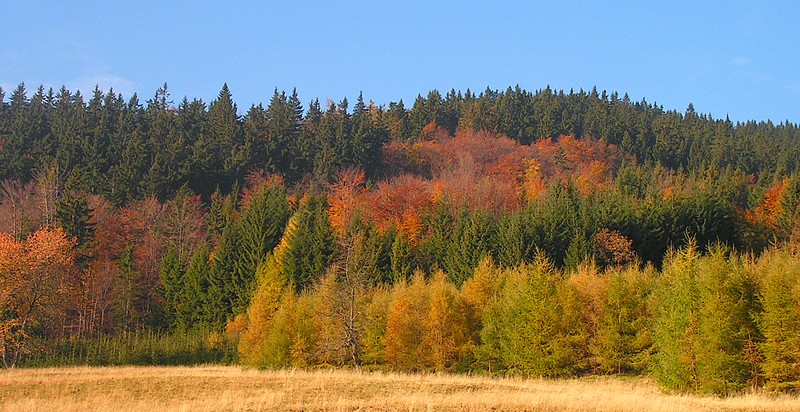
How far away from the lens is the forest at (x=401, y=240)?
39969 mm

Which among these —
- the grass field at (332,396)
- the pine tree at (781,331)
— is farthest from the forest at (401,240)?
the grass field at (332,396)

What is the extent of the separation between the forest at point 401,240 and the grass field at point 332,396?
5010 millimetres

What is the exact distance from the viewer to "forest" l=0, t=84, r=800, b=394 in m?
40.0

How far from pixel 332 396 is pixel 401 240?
4297cm

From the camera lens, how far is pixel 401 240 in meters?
68.8

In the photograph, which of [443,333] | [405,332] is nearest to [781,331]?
[443,333]

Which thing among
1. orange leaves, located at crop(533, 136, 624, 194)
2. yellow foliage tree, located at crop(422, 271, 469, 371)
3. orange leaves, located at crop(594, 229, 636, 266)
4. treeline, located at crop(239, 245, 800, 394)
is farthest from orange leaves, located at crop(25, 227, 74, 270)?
orange leaves, located at crop(533, 136, 624, 194)

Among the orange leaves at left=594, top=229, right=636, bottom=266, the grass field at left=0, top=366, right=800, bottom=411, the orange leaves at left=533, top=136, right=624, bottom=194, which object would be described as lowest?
the grass field at left=0, top=366, right=800, bottom=411

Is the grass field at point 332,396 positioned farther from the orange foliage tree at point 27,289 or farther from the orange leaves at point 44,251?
the orange leaves at point 44,251

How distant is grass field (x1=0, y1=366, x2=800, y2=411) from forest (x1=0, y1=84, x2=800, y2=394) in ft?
16.4

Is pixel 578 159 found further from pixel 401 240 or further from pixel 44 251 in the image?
pixel 44 251

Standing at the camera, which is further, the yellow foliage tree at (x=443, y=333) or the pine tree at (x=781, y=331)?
the yellow foliage tree at (x=443, y=333)

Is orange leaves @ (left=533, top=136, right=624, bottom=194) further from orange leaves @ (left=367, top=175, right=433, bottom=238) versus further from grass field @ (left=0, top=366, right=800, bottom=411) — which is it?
grass field @ (left=0, top=366, right=800, bottom=411)

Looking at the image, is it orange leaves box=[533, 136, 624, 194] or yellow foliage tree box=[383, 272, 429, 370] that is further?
A: orange leaves box=[533, 136, 624, 194]
